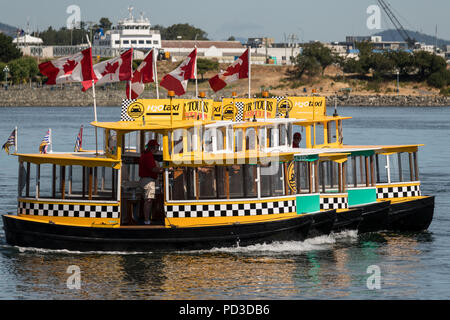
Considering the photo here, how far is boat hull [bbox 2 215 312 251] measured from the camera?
22.5 metres

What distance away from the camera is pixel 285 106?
30516mm

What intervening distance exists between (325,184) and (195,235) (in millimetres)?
5134

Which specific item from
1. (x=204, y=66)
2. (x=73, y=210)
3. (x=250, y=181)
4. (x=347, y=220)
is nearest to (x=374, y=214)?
(x=347, y=220)

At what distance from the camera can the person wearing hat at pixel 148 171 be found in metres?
22.4

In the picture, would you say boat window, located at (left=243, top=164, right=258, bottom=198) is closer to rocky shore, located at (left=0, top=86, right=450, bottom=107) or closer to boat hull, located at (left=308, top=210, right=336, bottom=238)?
boat hull, located at (left=308, top=210, right=336, bottom=238)

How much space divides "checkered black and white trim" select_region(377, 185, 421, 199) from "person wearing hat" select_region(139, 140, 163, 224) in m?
8.23

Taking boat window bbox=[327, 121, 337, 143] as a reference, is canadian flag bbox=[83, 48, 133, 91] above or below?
above

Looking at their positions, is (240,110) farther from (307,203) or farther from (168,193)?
(168,193)

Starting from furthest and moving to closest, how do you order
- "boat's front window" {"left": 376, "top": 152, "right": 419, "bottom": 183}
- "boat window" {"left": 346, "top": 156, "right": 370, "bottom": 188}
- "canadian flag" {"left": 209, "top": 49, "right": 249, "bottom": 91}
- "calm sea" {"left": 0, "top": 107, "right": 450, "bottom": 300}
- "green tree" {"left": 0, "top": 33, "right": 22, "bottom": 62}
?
"green tree" {"left": 0, "top": 33, "right": 22, "bottom": 62}, "canadian flag" {"left": 209, "top": 49, "right": 249, "bottom": 91}, "boat's front window" {"left": 376, "top": 152, "right": 419, "bottom": 183}, "boat window" {"left": 346, "top": 156, "right": 370, "bottom": 188}, "calm sea" {"left": 0, "top": 107, "right": 450, "bottom": 300}

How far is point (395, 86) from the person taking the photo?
147250mm

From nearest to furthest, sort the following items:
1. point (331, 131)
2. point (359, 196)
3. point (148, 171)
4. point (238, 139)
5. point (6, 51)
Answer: point (148, 171)
point (359, 196)
point (238, 139)
point (331, 131)
point (6, 51)

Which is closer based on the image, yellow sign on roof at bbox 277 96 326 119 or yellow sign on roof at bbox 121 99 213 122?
yellow sign on roof at bbox 121 99 213 122

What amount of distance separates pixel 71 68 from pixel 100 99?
394 ft

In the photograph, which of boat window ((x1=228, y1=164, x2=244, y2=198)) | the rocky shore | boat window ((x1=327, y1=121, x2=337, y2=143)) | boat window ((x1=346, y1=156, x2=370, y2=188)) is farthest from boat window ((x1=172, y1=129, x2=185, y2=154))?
the rocky shore
